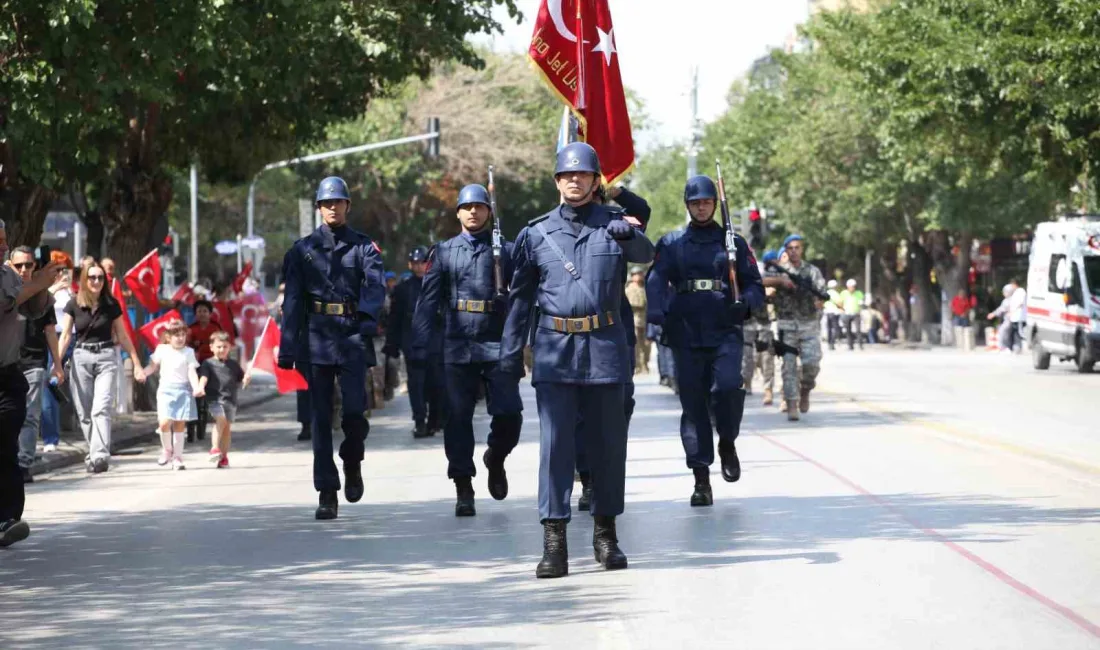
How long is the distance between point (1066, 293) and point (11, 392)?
998 inches

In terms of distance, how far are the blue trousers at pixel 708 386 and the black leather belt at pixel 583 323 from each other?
2.86 m

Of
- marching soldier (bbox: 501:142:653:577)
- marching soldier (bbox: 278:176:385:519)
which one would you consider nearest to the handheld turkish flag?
marching soldier (bbox: 278:176:385:519)

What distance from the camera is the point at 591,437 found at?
30.7ft

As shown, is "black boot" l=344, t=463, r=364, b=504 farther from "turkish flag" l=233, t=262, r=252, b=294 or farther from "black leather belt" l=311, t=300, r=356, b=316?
"turkish flag" l=233, t=262, r=252, b=294

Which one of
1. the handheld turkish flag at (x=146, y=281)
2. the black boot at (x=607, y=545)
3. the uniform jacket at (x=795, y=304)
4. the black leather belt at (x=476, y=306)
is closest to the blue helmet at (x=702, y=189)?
the black leather belt at (x=476, y=306)

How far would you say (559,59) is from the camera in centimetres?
1343

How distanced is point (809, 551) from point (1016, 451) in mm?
6864

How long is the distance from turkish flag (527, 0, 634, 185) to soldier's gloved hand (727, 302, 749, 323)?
1.49m

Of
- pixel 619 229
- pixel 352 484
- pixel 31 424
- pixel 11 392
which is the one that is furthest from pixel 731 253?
pixel 31 424

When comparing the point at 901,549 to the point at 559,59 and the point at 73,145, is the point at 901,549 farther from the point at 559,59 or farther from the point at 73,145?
the point at 73,145

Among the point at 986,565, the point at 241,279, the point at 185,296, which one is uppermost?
the point at 241,279

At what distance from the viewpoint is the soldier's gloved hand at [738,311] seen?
11945 mm

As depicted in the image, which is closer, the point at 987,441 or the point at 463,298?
the point at 463,298

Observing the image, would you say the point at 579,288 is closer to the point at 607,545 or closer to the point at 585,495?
the point at 607,545
